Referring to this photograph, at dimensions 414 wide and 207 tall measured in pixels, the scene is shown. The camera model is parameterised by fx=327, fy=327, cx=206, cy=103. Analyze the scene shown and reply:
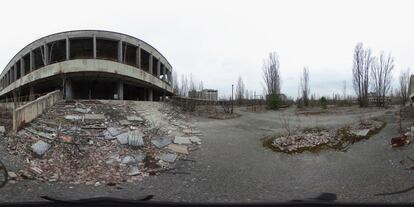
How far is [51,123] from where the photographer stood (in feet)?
38.8

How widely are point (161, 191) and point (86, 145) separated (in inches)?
161

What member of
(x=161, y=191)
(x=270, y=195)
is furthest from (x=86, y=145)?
(x=270, y=195)

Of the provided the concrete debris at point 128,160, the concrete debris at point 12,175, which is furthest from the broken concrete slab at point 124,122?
the concrete debris at point 12,175

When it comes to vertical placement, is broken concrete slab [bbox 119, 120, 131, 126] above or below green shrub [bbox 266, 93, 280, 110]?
below

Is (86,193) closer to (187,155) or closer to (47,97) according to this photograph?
(187,155)

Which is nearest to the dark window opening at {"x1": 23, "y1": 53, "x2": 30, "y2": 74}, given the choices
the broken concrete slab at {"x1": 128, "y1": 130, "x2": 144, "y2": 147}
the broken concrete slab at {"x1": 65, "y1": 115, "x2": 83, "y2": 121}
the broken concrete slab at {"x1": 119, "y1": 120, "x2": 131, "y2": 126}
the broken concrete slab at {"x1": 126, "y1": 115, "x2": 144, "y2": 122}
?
the broken concrete slab at {"x1": 65, "y1": 115, "x2": 83, "y2": 121}

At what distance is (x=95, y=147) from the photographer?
9586mm

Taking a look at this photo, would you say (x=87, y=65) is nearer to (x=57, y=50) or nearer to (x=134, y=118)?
(x=57, y=50)

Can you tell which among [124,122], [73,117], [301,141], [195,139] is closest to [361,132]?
[301,141]

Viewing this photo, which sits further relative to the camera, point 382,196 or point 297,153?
point 297,153

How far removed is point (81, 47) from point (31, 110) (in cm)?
1458

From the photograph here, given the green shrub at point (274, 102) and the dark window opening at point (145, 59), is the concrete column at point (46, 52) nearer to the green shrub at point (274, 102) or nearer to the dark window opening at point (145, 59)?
the dark window opening at point (145, 59)

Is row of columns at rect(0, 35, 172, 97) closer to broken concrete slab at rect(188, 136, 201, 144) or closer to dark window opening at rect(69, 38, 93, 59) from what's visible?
dark window opening at rect(69, 38, 93, 59)

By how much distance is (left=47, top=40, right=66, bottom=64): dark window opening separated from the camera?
963 inches
